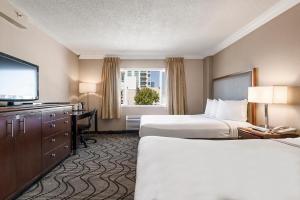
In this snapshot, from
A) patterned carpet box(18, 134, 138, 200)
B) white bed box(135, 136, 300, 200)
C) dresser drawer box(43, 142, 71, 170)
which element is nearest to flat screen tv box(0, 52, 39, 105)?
dresser drawer box(43, 142, 71, 170)

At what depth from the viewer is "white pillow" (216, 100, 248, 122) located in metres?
3.96

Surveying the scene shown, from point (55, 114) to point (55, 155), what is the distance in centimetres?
64

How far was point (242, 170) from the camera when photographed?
120 cm

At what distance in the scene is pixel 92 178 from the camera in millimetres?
2930

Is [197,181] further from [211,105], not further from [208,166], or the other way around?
[211,105]

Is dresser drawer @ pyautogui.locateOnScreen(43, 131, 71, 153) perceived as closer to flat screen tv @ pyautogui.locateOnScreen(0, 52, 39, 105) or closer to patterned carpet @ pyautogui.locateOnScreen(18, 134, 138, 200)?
patterned carpet @ pyautogui.locateOnScreen(18, 134, 138, 200)

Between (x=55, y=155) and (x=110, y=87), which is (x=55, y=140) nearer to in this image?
(x=55, y=155)

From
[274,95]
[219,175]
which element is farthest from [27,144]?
[274,95]

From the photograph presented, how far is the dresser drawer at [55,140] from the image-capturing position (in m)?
3.00

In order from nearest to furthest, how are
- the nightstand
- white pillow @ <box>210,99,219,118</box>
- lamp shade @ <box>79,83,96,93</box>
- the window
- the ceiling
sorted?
the nightstand, the ceiling, white pillow @ <box>210,99,219,118</box>, lamp shade @ <box>79,83,96,93</box>, the window

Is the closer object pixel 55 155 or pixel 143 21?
pixel 55 155

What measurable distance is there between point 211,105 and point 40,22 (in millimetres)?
3986

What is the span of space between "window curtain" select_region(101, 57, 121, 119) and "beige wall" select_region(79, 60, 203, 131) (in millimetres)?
238

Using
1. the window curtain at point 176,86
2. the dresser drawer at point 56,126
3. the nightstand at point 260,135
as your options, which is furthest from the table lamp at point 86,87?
the nightstand at point 260,135
